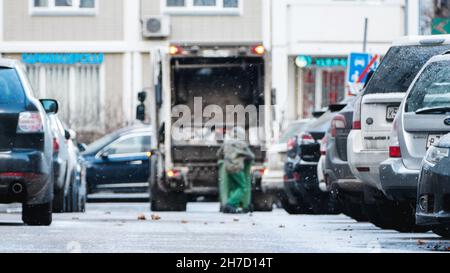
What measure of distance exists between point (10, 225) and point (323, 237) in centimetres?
359

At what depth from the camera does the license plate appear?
16.2 meters

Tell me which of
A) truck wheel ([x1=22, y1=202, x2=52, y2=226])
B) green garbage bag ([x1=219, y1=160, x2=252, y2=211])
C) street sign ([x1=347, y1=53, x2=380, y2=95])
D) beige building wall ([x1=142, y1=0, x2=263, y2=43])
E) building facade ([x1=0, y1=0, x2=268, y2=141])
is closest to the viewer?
truck wheel ([x1=22, y1=202, x2=52, y2=226])

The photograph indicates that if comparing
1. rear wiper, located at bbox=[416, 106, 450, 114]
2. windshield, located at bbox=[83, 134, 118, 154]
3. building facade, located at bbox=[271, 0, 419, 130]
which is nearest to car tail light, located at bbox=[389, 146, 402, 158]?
rear wiper, located at bbox=[416, 106, 450, 114]

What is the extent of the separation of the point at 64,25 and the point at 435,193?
2959cm

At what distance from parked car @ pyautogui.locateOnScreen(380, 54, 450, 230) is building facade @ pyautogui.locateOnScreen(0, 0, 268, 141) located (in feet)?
87.6

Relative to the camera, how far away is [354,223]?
1934 cm

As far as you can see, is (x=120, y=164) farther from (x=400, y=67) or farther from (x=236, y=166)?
(x=400, y=67)

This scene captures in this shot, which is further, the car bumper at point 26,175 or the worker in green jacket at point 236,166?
the worker in green jacket at point 236,166

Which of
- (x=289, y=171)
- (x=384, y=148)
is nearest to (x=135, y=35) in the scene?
(x=289, y=171)

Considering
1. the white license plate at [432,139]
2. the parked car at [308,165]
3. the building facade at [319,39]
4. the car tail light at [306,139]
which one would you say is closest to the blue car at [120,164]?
the parked car at [308,165]

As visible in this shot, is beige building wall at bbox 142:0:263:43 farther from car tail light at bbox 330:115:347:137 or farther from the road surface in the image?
car tail light at bbox 330:115:347:137

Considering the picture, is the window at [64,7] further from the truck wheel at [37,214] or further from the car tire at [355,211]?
the truck wheel at [37,214]

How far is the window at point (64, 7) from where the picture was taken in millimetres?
41781
